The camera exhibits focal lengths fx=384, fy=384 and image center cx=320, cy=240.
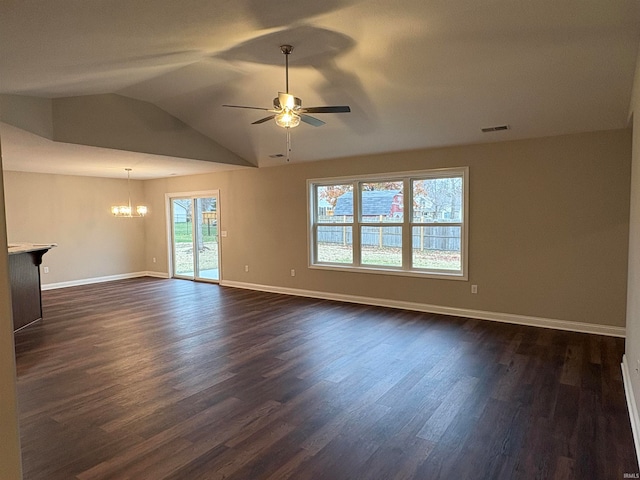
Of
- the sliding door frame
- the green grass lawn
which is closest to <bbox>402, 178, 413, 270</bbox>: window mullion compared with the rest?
the sliding door frame

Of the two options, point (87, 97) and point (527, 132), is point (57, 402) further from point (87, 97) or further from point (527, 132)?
Result: point (527, 132)

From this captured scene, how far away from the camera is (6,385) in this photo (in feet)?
4.06

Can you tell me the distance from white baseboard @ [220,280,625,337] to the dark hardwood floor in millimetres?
176

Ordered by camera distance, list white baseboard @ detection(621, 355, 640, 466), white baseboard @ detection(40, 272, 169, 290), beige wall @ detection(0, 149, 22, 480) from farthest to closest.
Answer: white baseboard @ detection(40, 272, 169, 290)
white baseboard @ detection(621, 355, 640, 466)
beige wall @ detection(0, 149, 22, 480)

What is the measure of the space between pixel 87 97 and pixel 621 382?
6.37 metres

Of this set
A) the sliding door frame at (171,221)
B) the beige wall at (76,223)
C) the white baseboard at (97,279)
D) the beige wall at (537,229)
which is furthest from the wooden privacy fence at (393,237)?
the beige wall at (76,223)

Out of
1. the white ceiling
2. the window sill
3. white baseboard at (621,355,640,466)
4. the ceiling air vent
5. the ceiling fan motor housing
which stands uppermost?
the white ceiling

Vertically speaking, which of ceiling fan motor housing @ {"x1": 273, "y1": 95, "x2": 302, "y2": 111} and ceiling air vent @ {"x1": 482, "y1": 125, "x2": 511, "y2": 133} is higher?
ceiling air vent @ {"x1": 482, "y1": 125, "x2": 511, "y2": 133}

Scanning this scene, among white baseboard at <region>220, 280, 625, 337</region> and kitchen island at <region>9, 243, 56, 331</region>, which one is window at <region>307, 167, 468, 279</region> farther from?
kitchen island at <region>9, 243, 56, 331</region>

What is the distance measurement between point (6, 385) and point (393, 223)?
17.8 ft

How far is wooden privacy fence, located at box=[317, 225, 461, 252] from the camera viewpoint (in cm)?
566

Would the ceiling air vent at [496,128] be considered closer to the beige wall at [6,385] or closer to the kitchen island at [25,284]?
the beige wall at [6,385]

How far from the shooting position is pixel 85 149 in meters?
5.19

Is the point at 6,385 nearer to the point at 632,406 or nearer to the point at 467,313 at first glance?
the point at 632,406
